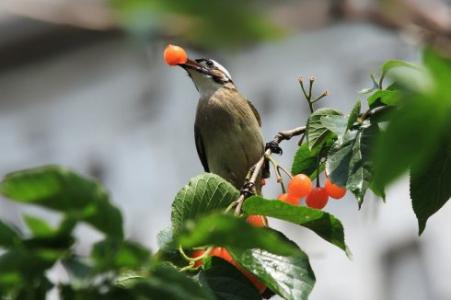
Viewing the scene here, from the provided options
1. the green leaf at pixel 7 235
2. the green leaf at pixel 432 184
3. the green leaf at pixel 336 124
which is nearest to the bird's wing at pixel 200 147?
the green leaf at pixel 336 124

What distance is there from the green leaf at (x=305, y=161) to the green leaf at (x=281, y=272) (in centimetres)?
38

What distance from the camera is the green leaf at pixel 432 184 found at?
1.69 meters

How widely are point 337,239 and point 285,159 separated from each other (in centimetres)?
727

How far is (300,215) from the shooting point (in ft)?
4.72

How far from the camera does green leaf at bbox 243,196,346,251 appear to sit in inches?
56.7

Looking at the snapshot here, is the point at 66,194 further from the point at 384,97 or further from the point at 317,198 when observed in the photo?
the point at 317,198

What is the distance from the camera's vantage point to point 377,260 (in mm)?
8578

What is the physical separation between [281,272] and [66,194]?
61cm

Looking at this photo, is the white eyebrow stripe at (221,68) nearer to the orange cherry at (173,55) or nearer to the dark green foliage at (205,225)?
the orange cherry at (173,55)

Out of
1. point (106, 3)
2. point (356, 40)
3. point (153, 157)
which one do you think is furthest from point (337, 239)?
point (153, 157)

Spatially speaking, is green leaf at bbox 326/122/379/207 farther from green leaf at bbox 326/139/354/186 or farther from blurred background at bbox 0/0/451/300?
blurred background at bbox 0/0/451/300

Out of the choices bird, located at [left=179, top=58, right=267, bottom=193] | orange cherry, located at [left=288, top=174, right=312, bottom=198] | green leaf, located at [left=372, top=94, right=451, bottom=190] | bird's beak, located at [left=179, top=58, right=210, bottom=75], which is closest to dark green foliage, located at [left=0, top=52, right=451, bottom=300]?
green leaf, located at [left=372, top=94, right=451, bottom=190]

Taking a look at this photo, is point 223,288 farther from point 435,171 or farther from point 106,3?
point 106,3

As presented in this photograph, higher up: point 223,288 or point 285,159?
point 285,159
